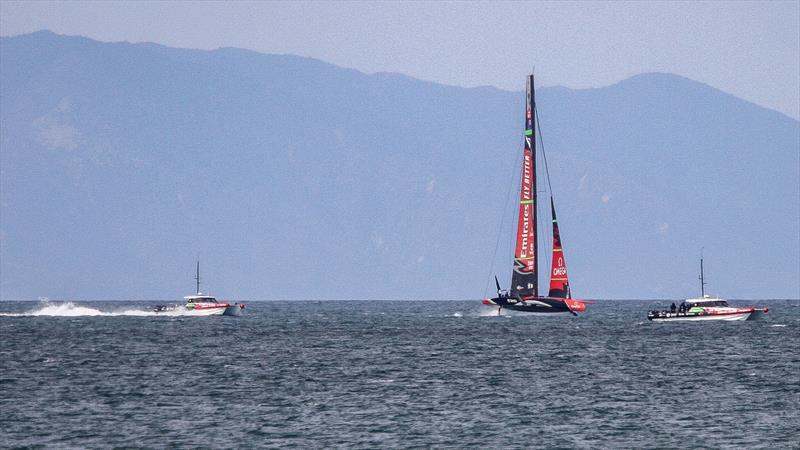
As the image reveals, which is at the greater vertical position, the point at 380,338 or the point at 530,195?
the point at 530,195

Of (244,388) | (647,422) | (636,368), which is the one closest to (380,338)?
(636,368)

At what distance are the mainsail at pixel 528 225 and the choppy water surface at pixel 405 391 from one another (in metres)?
22.6

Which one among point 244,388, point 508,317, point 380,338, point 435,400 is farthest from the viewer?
point 508,317

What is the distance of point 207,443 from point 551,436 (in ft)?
43.3

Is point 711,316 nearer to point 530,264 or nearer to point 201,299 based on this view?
point 530,264

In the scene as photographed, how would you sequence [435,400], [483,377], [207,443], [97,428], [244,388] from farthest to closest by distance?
1. [483,377]
2. [244,388]
3. [435,400]
4. [97,428]
5. [207,443]

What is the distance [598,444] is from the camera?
173ft

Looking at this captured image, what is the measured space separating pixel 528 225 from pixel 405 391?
75.4 meters

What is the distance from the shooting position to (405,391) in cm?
7119

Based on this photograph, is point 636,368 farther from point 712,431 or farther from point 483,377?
point 712,431

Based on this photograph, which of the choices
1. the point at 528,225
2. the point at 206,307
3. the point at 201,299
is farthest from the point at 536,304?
the point at 201,299

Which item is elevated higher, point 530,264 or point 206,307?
point 530,264

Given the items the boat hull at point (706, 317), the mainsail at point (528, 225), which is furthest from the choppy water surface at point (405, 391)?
the boat hull at point (706, 317)

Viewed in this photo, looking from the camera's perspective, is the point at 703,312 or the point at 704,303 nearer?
the point at 703,312
